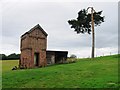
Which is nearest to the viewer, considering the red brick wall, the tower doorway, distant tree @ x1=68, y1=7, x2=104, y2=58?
the red brick wall

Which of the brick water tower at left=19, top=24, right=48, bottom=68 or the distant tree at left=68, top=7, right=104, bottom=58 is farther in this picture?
the distant tree at left=68, top=7, right=104, bottom=58

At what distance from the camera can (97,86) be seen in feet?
67.5

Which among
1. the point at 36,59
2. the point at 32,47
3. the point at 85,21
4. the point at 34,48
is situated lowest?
the point at 36,59

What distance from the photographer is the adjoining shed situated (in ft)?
172

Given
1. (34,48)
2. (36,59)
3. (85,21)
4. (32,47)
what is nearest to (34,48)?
(34,48)

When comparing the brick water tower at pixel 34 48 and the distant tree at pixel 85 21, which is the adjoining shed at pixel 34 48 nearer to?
the brick water tower at pixel 34 48

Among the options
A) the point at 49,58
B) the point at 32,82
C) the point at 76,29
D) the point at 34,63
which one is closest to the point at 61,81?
Result: the point at 32,82

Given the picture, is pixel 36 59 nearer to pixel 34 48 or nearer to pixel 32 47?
Result: pixel 34 48

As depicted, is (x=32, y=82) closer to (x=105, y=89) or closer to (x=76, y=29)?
(x=105, y=89)

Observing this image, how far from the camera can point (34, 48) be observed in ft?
173

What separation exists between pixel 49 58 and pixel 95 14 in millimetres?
13672

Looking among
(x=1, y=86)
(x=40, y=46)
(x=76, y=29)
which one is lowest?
(x=1, y=86)

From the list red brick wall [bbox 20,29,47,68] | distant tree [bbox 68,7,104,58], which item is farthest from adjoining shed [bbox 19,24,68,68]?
distant tree [bbox 68,7,104,58]

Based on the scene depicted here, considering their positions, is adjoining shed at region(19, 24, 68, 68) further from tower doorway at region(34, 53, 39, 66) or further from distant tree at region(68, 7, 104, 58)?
distant tree at region(68, 7, 104, 58)
